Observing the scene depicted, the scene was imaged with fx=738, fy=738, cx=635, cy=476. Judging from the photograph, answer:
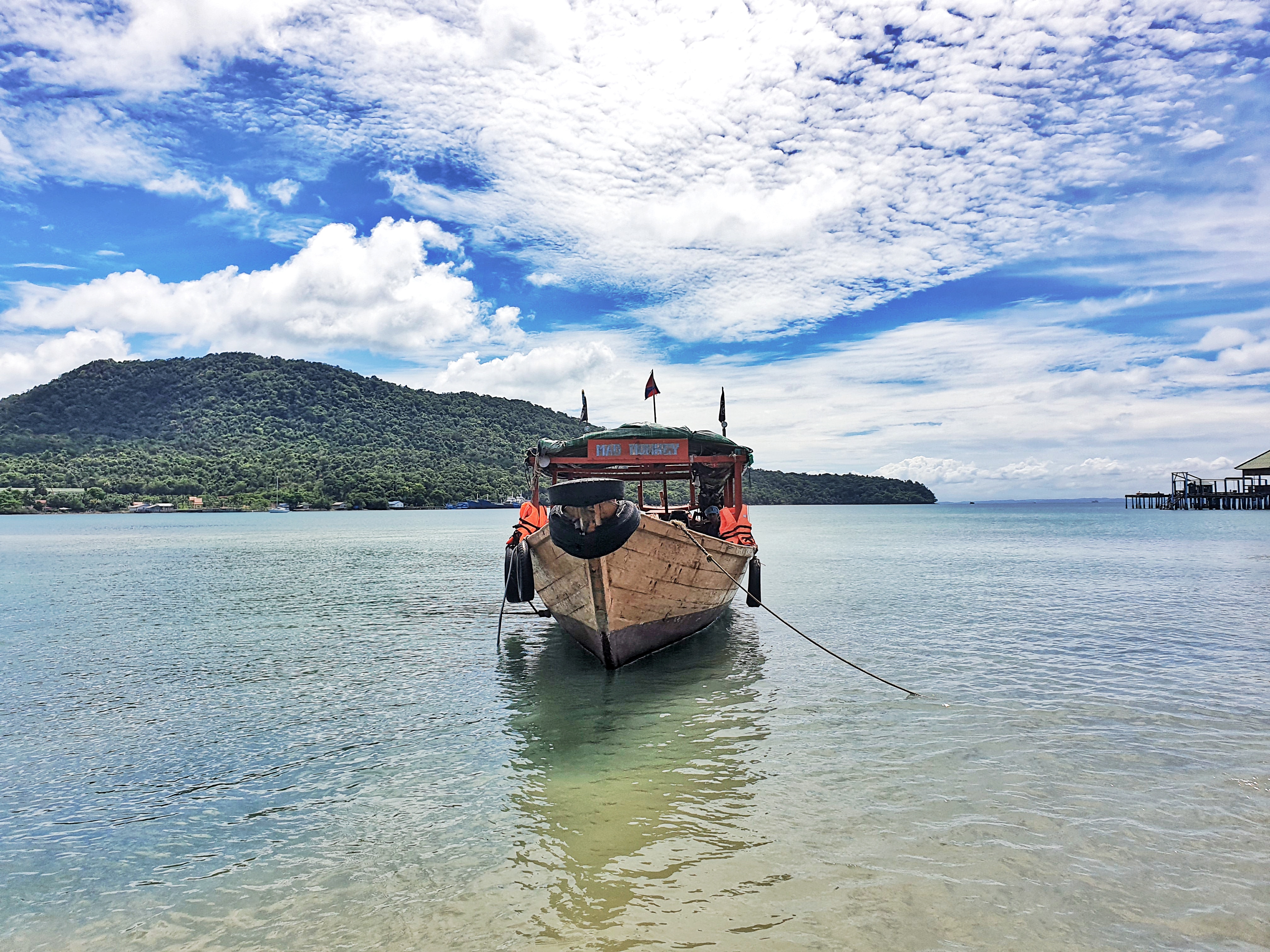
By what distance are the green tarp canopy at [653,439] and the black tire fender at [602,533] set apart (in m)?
4.82

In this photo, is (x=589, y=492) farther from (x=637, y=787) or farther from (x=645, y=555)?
(x=637, y=787)

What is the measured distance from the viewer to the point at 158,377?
15062cm

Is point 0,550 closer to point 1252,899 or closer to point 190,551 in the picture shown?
point 190,551

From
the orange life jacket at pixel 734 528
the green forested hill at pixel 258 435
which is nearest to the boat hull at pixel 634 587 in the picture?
the orange life jacket at pixel 734 528

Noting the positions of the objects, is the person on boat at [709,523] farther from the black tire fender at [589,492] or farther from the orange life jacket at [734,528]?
the black tire fender at [589,492]

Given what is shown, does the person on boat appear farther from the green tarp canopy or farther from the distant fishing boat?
the distant fishing boat

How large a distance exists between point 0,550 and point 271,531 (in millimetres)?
25724

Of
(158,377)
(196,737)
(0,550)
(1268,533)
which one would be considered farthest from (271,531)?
(158,377)

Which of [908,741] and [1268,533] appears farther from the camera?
[1268,533]

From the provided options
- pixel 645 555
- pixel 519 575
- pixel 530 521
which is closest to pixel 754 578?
pixel 530 521

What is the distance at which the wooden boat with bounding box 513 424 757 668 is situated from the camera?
10.9m

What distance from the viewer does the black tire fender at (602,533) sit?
10117 mm

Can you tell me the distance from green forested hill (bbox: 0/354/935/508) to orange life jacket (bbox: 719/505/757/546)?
10926 cm

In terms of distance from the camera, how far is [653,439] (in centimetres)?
1520
